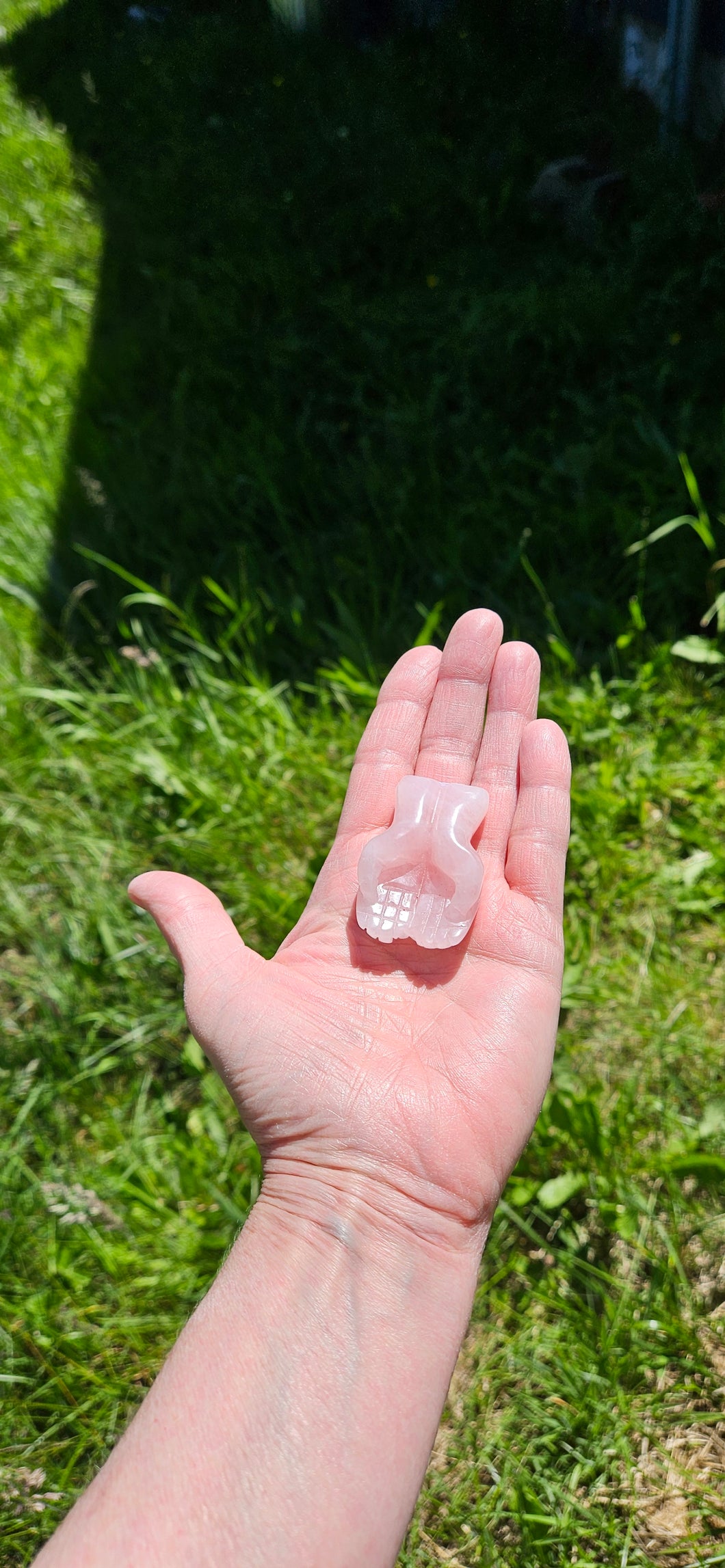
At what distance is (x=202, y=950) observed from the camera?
2002mm

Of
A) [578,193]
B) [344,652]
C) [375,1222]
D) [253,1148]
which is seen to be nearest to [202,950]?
[375,1222]

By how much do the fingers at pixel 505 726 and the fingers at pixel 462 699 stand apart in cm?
2

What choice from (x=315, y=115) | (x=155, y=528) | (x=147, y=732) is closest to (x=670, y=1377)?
(x=147, y=732)

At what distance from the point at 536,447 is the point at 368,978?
2.29 meters

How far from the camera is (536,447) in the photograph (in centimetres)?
355

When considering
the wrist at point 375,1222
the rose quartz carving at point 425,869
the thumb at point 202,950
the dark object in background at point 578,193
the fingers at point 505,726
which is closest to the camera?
the wrist at point 375,1222

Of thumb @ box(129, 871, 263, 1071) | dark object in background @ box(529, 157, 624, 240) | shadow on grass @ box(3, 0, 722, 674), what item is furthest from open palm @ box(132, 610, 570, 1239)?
dark object in background @ box(529, 157, 624, 240)

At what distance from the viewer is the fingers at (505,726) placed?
230 centimetres

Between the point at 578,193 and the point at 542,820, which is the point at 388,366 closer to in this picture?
the point at 578,193

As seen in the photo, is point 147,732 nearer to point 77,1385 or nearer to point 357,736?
point 357,736

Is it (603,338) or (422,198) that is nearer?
(603,338)

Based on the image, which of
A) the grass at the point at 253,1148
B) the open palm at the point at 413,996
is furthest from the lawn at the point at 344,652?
the open palm at the point at 413,996

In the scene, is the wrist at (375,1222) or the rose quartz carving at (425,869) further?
the rose quartz carving at (425,869)

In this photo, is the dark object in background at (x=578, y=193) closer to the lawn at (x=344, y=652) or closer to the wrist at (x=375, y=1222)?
the lawn at (x=344, y=652)
